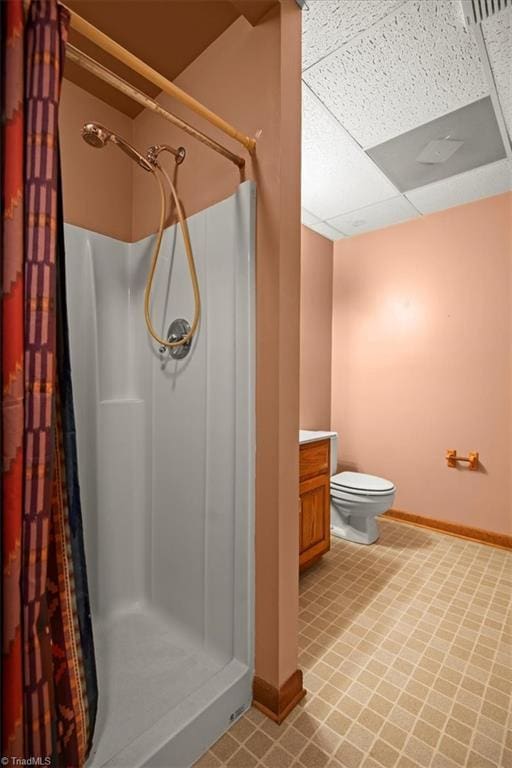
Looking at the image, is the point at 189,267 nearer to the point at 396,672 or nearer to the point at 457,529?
the point at 396,672

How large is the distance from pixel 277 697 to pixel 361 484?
4.89 feet

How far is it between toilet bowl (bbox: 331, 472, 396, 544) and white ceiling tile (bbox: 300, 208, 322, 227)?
79.2 inches

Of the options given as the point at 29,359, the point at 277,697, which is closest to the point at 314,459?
the point at 277,697

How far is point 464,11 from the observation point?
132 cm

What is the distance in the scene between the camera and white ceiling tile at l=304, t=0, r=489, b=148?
1.38 meters

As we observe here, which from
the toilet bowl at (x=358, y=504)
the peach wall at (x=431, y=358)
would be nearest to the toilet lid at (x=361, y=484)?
the toilet bowl at (x=358, y=504)

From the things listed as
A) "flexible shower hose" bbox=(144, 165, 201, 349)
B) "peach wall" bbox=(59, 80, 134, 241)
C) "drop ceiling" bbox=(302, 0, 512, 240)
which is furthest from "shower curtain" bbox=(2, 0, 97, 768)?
"drop ceiling" bbox=(302, 0, 512, 240)

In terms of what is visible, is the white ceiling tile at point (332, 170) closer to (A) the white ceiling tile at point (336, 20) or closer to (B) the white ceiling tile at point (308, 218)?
(B) the white ceiling tile at point (308, 218)

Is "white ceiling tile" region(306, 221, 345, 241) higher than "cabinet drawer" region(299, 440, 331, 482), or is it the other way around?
"white ceiling tile" region(306, 221, 345, 241)

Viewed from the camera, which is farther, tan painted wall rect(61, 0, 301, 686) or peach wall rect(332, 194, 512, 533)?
peach wall rect(332, 194, 512, 533)

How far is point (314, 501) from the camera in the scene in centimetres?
204

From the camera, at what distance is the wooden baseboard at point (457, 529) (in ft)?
8.12

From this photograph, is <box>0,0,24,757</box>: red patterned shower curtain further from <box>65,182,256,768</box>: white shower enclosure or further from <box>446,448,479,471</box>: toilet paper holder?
<box>446,448,479,471</box>: toilet paper holder

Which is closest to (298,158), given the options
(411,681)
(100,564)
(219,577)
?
(219,577)
